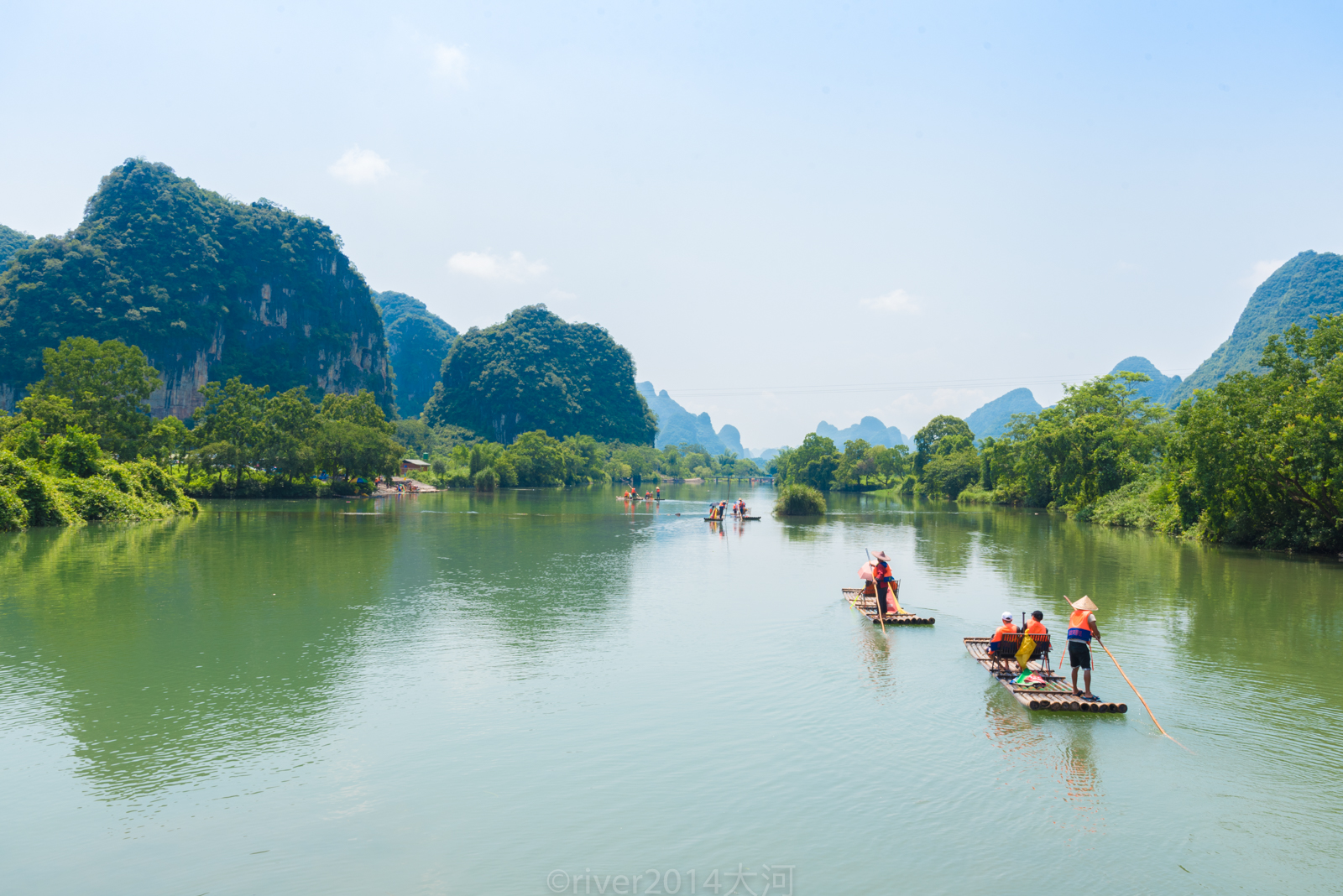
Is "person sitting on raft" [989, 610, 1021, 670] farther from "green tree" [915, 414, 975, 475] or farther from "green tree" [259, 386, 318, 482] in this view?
"green tree" [915, 414, 975, 475]

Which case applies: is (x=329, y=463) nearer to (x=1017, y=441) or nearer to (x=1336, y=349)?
(x=1017, y=441)

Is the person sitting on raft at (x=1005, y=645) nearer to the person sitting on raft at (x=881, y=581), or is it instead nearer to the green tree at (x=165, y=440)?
the person sitting on raft at (x=881, y=581)

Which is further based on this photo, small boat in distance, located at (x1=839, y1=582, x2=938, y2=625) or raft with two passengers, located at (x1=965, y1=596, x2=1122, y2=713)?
small boat in distance, located at (x1=839, y1=582, x2=938, y2=625)

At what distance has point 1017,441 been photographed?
83812 mm

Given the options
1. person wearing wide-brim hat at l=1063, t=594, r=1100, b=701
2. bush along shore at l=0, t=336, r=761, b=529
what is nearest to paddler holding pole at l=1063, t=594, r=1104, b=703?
person wearing wide-brim hat at l=1063, t=594, r=1100, b=701

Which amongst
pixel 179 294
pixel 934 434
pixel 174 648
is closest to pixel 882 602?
pixel 174 648

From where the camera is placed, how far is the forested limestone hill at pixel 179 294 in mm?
136125

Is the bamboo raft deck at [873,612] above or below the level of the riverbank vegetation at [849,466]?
below

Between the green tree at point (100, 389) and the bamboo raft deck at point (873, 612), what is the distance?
59.0 metres

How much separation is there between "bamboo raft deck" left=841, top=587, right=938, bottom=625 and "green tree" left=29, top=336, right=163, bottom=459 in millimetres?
59044

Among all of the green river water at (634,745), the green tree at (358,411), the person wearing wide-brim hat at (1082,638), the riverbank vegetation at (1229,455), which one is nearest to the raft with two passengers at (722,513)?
the riverbank vegetation at (1229,455)

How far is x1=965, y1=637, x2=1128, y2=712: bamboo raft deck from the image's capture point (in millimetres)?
13789

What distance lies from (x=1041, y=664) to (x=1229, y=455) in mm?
26023

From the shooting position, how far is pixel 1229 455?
116ft
